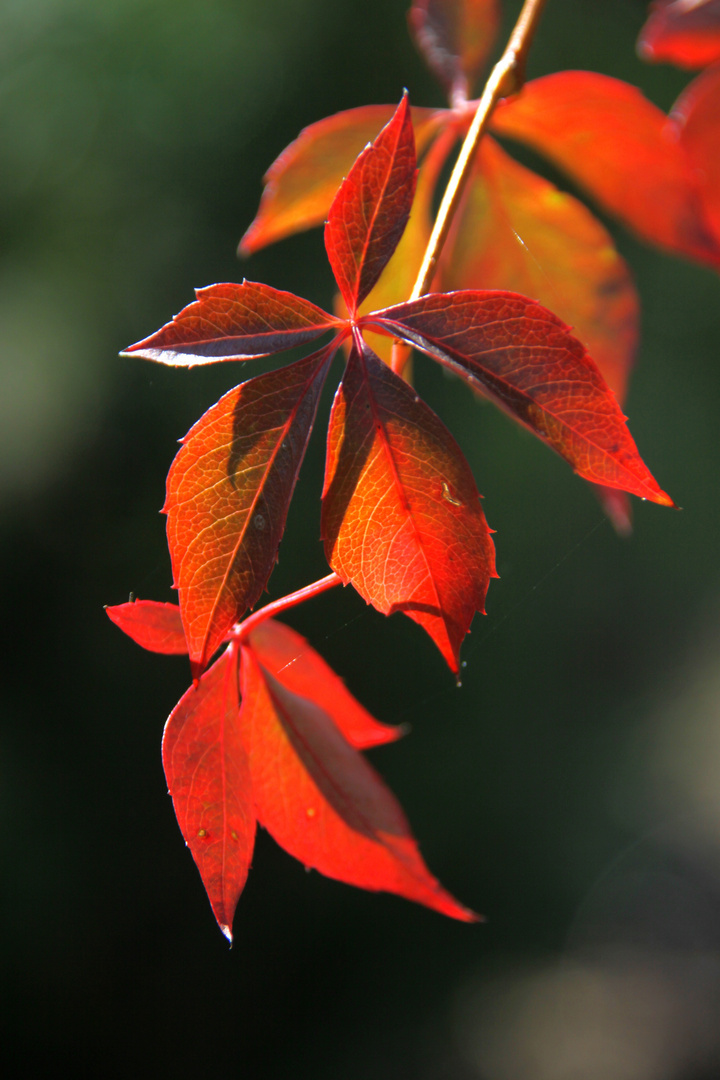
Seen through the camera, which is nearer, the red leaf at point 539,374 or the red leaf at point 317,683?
the red leaf at point 539,374

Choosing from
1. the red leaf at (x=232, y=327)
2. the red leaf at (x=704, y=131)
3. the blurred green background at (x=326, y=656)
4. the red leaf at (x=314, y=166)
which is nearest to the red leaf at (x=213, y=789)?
the red leaf at (x=232, y=327)

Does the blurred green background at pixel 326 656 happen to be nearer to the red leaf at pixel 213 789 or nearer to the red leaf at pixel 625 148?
the red leaf at pixel 625 148

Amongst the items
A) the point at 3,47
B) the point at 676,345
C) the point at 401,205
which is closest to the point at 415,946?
the point at 676,345

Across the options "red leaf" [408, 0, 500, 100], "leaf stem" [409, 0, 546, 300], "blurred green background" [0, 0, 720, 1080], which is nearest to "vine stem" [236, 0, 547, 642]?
"leaf stem" [409, 0, 546, 300]

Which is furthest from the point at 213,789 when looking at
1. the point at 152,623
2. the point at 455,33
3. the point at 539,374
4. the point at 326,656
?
the point at 326,656

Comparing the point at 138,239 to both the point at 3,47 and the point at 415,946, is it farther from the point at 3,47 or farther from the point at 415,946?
the point at 415,946

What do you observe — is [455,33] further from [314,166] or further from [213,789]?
[213,789]
